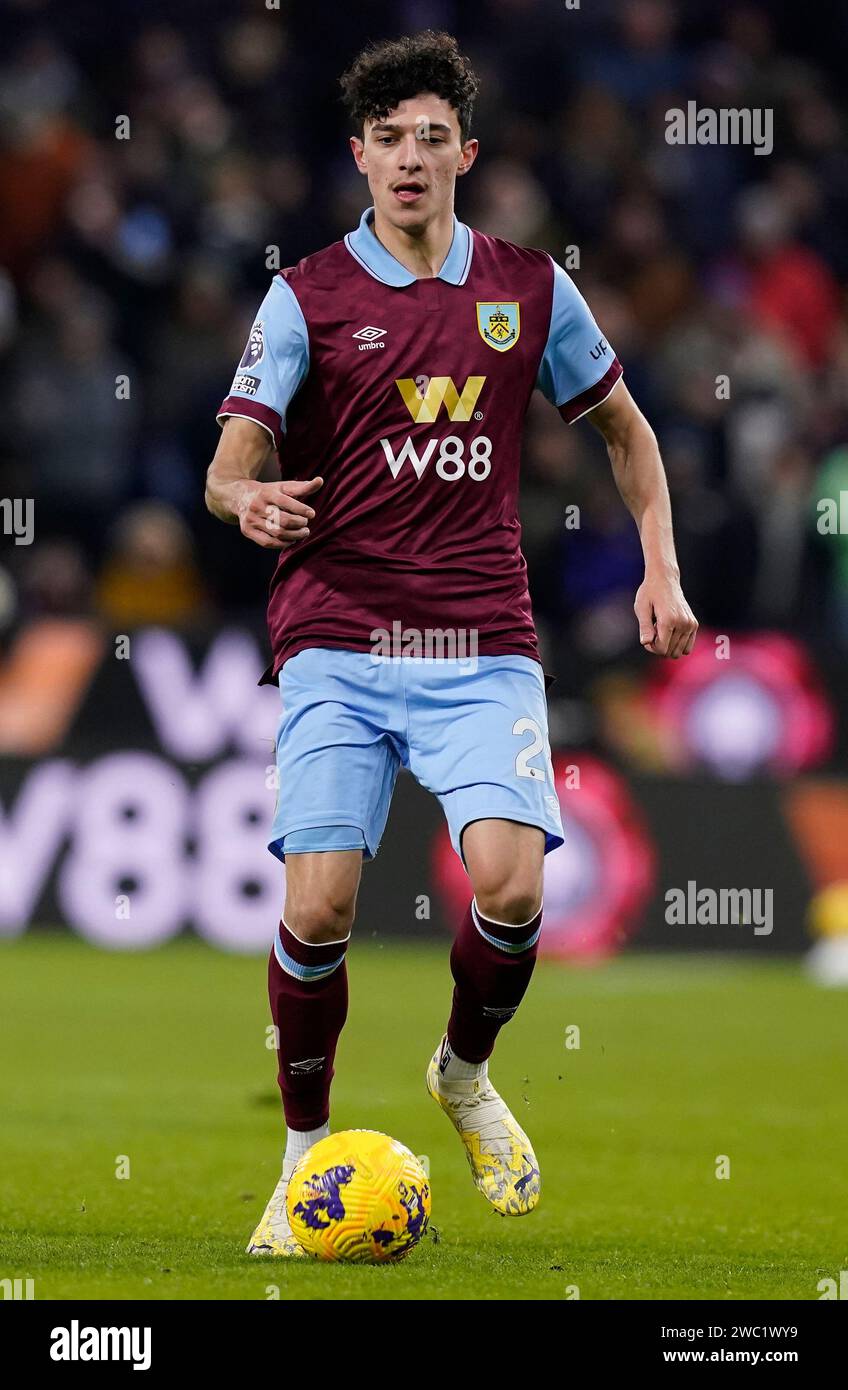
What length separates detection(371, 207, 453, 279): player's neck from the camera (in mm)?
5527

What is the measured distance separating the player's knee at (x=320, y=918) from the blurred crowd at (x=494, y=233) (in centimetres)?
638

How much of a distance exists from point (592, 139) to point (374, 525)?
1000cm

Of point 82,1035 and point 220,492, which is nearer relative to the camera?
point 220,492

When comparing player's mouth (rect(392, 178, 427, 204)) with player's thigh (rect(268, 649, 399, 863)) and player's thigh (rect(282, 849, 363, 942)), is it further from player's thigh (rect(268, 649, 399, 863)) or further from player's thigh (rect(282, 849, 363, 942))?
player's thigh (rect(282, 849, 363, 942))

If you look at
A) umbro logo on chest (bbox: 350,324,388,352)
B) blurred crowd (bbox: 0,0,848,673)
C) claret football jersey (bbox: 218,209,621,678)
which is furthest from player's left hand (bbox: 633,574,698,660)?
blurred crowd (bbox: 0,0,848,673)

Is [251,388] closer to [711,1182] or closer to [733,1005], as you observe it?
[711,1182]

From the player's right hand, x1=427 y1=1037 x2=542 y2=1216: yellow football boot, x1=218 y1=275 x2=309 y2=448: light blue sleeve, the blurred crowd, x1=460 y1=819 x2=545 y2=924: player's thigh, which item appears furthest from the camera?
the blurred crowd

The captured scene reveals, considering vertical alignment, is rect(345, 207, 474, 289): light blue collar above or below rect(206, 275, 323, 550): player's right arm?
above

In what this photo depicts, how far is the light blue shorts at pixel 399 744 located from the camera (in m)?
5.23

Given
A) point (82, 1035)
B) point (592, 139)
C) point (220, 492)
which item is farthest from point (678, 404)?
point (220, 492)

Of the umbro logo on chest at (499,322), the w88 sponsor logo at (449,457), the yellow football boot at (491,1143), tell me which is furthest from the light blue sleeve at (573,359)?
the yellow football boot at (491,1143)

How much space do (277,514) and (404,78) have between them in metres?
1.23

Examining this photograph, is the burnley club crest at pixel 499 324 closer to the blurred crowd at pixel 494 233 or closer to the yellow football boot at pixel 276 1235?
the yellow football boot at pixel 276 1235
